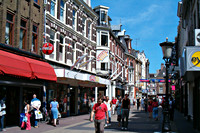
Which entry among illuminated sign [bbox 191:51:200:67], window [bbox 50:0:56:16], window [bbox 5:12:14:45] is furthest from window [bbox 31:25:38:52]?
illuminated sign [bbox 191:51:200:67]

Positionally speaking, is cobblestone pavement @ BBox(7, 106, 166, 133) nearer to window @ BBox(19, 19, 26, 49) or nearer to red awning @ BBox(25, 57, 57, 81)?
red awning @ BBox(25, 57, 57, 81)

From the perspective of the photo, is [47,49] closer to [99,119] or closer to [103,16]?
[99,119]

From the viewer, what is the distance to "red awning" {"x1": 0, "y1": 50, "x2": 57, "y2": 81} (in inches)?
527

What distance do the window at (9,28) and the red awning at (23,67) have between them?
1.09 metres

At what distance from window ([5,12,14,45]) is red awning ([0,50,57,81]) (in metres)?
1.09

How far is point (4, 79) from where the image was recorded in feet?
47.8

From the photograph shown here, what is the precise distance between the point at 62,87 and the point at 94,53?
10132 mm

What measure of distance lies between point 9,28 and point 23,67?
2.75m

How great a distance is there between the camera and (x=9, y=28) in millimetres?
15875

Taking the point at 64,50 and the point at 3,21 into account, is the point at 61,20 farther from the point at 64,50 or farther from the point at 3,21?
the point at 3,21

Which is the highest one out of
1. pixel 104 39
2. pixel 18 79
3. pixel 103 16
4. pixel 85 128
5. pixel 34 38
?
pixel 103 16

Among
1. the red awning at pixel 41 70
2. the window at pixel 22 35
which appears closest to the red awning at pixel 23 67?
the red awning at pixel 41 70

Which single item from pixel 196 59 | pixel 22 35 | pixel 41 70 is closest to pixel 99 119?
pixel 196 59

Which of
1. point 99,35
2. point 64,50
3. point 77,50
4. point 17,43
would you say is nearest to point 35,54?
point 17,43
